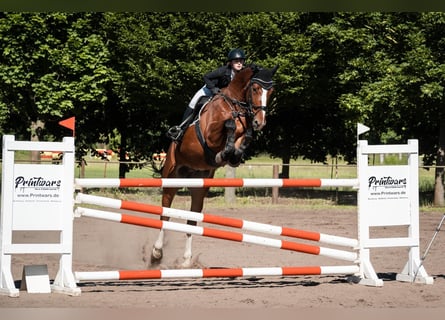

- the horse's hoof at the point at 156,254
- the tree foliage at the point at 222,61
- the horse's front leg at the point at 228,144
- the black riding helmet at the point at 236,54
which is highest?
the tree foliage at the point at 222,61

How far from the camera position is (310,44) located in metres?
19.4

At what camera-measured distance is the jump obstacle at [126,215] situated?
592 centimetres

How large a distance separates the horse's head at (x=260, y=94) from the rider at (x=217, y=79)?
2.13 feet

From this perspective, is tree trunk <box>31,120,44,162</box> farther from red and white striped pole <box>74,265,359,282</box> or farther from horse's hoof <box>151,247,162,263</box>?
red and white striped pole <box>74,265,359,282</box>

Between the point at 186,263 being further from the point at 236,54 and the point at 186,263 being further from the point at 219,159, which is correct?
the point at 236,54

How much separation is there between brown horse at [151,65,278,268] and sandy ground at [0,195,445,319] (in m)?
0.66

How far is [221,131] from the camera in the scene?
7809mm

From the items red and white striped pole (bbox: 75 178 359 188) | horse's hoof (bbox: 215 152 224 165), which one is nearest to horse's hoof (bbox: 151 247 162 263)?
horse's hoof (bbox: 215 152 224 165)

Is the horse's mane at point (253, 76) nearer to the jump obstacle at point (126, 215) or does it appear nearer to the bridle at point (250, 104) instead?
the bridle at point (250, 104)

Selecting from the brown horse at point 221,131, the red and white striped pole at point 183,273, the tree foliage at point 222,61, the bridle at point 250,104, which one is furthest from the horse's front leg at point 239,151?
the tree foliage at point 222,61

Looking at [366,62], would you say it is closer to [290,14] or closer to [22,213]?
[290,14]

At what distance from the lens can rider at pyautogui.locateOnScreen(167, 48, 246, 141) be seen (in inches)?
312

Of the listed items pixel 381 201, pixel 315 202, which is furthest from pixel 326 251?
pixel 315 202

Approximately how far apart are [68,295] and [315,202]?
11.9m
